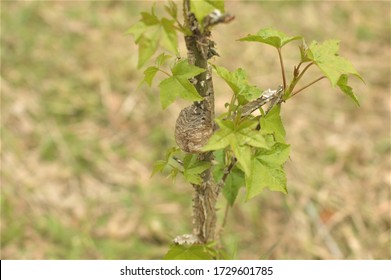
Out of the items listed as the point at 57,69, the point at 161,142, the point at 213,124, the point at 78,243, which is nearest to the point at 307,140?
the point at 161,142

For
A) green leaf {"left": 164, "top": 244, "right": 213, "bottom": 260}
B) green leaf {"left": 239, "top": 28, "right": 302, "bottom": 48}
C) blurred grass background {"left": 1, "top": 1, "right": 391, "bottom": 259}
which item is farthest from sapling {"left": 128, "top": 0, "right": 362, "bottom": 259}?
blurred grass background {"left": 1, "top": 1, "right": 391, "bottom": 259}

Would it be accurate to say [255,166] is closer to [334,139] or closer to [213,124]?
[213,124]

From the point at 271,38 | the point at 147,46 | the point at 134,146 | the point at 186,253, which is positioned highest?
the point at 134,146

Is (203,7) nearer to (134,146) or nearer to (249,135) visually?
(249,135)

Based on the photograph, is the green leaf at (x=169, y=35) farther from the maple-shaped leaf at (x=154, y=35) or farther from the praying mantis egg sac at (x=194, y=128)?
the praying mantis egg sac at (x=194, y=128)

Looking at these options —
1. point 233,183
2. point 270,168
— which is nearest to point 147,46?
point 270,168
